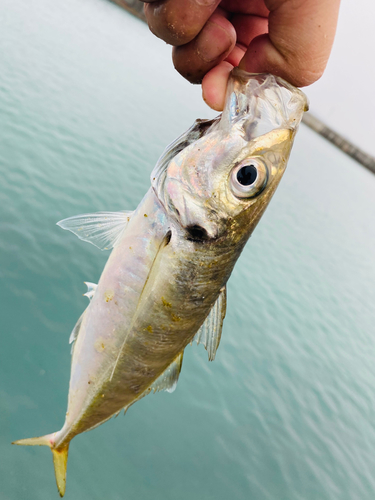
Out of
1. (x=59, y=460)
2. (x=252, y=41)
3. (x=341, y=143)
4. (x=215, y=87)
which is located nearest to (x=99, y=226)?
(x=215, y=87)

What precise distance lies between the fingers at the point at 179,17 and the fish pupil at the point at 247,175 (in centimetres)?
74

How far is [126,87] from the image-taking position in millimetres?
18547

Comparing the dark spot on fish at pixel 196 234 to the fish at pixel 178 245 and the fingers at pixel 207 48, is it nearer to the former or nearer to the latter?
the fish at pixel 178 245

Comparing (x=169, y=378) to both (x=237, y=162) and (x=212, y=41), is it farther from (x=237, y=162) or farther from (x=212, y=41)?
(x=212, y=41)

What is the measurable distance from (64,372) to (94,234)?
330 cm

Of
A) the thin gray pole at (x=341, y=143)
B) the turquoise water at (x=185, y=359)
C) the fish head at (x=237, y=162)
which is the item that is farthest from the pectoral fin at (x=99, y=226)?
the thin gray pole at (x=341, y=143)

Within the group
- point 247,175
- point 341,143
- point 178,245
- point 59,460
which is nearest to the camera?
point 247,175

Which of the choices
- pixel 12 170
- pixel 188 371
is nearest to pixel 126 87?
pixel 12 170

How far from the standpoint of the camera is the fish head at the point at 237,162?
5.90 ft

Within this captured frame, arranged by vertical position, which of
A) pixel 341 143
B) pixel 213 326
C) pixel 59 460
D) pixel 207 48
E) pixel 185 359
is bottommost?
pixel 185 359

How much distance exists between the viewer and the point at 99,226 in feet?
7.48

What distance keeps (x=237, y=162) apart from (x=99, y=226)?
961mm

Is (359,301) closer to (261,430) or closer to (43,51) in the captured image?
(261,430)

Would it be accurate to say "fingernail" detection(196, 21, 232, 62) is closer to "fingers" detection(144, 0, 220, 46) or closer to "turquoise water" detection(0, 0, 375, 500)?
"fingers" detection(144, 0, 220, 46)
